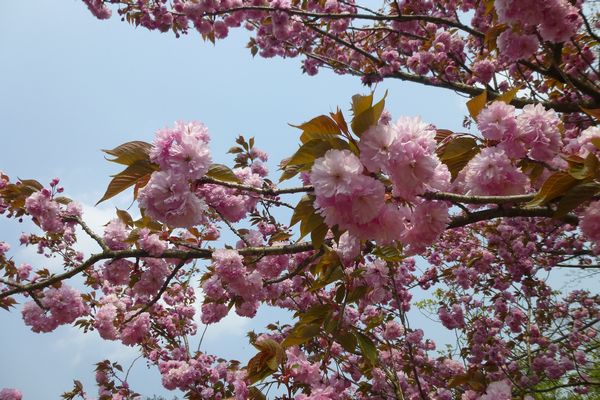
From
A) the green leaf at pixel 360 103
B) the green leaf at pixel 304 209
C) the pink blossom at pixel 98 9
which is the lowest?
the green leaf at pixel 304 209

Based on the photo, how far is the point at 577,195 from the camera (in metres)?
1.17

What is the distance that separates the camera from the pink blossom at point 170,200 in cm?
147

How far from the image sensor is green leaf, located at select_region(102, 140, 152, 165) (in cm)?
150

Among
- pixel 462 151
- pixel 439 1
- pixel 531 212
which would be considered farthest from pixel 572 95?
pixel 462 151

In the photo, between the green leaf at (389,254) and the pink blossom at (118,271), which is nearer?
the green leaf at (389,254)

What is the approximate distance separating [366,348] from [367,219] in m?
0.64

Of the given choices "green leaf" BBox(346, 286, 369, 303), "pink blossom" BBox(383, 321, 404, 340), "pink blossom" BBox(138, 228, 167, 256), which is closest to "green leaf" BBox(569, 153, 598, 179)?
"green leaf" BBox(346, 286, 369, 303)

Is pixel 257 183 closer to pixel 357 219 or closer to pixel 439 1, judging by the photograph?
pixel 357 219

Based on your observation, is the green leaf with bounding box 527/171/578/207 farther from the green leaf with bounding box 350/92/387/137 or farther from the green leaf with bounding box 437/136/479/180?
the green leaf with bounding box 350/92/387/137

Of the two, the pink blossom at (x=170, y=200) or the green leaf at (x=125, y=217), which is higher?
the green leaf at (x=125, y=217)

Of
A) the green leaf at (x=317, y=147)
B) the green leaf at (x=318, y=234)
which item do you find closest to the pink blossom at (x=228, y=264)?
the green leaf at (x=318, y=234)

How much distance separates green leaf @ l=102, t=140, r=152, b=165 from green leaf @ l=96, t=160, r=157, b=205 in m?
0.02

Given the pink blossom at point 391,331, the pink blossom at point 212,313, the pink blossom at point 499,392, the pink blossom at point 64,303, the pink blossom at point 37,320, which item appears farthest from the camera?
the pink blossom at point 391,331

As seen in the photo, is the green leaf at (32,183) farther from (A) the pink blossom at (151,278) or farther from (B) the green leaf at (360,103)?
(B) the green leaf at (360,103)
